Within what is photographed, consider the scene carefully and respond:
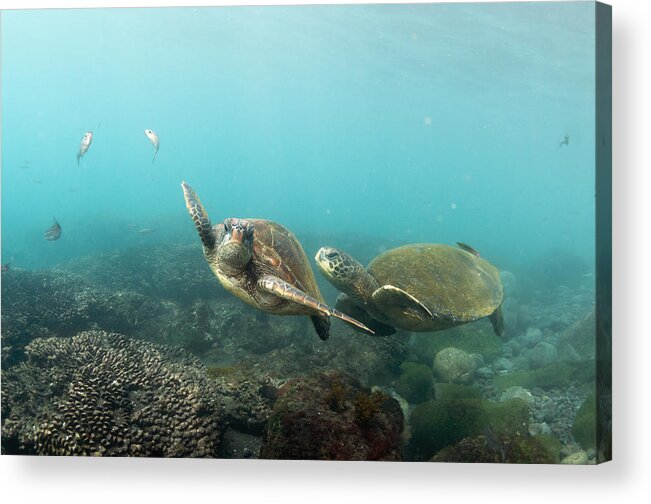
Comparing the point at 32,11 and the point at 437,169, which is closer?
the point at 32,11

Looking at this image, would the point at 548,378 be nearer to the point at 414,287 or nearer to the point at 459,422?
the point at 459,422

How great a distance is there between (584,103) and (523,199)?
248ft

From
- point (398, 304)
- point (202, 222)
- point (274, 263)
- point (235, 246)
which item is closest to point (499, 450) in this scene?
point (398, 304)

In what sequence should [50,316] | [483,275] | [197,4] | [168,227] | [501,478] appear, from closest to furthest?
[501,478]
[197,4]
[483,275]
[50,316]
[168,227]

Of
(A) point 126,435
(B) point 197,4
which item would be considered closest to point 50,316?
(A) point 126,435

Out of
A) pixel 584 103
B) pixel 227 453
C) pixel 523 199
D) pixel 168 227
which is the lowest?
pixel 523 199

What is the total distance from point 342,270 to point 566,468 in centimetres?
227

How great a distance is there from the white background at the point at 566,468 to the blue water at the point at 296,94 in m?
0.32

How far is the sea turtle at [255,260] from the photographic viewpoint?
11.2 ft

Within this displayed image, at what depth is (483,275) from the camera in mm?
4812

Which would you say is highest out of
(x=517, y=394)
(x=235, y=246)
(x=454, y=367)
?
(x=235, y=246)

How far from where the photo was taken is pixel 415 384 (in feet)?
14.8

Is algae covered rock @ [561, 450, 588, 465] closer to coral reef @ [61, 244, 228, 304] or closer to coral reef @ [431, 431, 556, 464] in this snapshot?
coral reef @ [431, 431, 556, 464]

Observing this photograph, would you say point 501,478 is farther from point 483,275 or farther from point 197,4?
point 197,4
